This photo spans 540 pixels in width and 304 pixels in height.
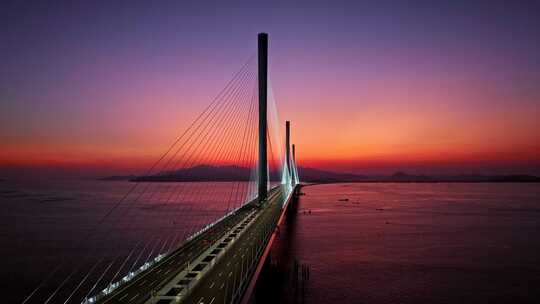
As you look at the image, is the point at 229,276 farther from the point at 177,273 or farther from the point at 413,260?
the point at 413,260

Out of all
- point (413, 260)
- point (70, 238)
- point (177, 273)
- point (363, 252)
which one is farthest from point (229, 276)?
point (70, 238)

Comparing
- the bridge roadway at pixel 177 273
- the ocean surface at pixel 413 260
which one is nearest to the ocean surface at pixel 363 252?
the ocean surface at pixel 413 260

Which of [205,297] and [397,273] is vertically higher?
[205,297]

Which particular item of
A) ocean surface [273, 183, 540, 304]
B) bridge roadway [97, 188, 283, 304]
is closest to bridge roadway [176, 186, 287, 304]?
bridge roadway [97, 188, 283, 304]

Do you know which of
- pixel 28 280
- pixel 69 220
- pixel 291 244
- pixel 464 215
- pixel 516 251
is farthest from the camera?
pixel 464 215

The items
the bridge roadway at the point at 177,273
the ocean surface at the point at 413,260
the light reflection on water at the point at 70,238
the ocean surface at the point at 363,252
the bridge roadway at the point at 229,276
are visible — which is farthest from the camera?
the light reflection on water at the point at 70,238

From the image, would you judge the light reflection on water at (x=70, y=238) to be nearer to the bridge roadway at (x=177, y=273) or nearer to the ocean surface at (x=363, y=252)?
the ocean surface at (x=363, y=252)

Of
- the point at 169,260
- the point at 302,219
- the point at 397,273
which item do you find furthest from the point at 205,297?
the point at 302,219

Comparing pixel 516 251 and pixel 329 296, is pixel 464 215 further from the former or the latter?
pixel 329 296

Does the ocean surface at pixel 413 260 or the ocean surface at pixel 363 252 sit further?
the ocean surface at pixel 363 252

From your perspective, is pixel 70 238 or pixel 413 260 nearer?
pixel 413 260

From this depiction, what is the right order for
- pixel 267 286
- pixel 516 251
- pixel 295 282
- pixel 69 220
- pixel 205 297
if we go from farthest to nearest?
pixel 69 220
pixel 516 251
pixel 295 282
pixel 267 286
pixel 205 297
